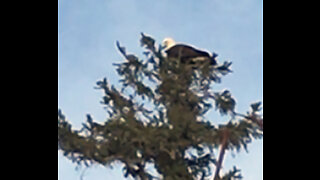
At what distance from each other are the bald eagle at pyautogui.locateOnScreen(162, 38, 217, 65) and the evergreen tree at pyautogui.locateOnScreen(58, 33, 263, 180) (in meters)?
0.13

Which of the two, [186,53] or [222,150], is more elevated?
[186,53]

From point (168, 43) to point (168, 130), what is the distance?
2341 millimetres

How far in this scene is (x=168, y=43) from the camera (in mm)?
10242

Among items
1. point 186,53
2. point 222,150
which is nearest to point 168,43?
point 186,53

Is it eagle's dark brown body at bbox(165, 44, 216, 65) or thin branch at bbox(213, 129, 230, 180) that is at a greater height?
eagle's dark brown body at bbox(165, 44, 216, 65)

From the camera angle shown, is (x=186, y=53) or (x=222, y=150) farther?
(x=186, y=53)

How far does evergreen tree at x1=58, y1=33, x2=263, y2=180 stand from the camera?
9070 millimetres

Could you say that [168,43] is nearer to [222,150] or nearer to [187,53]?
[187,53]

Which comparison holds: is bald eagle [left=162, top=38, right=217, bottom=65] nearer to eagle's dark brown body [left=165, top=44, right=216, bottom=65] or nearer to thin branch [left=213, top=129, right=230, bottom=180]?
eagle's dark brown body [left=165, top=44, right=216, bottom=65]

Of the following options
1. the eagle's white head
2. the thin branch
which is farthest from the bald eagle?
the thin branch

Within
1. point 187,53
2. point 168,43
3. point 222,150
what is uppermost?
point 168,43
